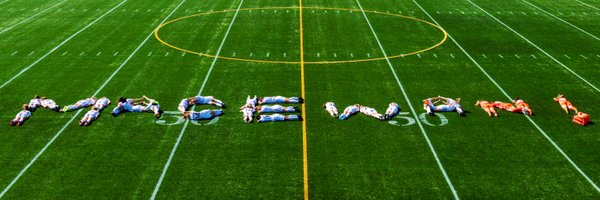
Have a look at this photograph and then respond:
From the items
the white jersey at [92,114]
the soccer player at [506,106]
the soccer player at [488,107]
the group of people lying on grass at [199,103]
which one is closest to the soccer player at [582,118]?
the soccer player at [506,106]

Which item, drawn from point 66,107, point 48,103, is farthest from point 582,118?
point 48,103

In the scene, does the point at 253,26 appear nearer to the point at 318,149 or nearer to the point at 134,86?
the point at 134,86

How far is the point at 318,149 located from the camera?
20047mm

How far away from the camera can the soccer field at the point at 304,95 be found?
17812 millimetres

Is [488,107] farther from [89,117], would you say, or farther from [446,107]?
[89,117]

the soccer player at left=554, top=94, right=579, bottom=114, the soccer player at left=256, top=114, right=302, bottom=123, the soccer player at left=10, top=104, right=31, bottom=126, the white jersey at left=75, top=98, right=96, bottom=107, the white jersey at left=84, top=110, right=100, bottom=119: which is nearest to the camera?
the soccer player at left=10, top=104, right=31, bottom=126

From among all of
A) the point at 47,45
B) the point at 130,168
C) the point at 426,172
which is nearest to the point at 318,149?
the point at 426,172

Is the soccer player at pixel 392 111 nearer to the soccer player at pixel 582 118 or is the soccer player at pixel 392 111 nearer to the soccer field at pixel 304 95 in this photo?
the soccer field at pixel 304 95

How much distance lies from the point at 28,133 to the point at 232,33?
56.5 feet

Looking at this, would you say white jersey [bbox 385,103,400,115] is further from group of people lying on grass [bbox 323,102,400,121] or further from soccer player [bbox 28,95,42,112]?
soccer player [bbox 28,95,42,112]

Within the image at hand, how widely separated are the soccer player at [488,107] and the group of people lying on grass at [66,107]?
1647cm

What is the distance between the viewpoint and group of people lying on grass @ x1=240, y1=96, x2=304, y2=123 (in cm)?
2247

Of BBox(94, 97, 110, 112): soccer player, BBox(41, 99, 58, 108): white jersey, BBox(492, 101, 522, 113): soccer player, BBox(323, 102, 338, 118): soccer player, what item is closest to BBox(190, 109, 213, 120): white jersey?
BBox(94, 97, 110, 112): soccer player

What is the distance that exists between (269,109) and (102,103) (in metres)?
7.26
